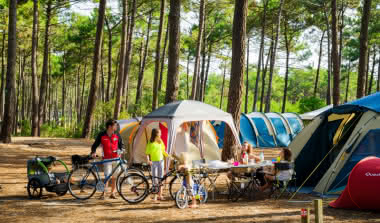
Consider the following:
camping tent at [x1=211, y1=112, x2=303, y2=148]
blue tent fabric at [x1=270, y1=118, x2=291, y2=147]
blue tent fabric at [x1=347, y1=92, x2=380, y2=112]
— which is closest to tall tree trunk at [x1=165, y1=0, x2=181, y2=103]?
blue tent fabric at [x1=347, y1=92, x2=380, y2=112]

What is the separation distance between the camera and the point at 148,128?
1231cm

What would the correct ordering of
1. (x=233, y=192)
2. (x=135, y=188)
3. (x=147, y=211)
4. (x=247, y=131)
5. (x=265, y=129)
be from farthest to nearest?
(x=265, y=129)
(x=247, y=131)
(x=233, y=192)
(x=135, y=188)
(x=147, y=211)

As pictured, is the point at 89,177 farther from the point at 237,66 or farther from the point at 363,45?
the point at 363,45

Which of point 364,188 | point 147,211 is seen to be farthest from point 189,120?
point 364,188

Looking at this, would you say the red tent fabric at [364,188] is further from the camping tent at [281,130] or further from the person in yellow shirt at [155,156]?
the camping tent at [281,130]

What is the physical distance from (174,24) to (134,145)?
12.9 feet

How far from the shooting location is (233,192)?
815cm

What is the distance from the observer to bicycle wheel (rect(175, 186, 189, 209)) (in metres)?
6.95

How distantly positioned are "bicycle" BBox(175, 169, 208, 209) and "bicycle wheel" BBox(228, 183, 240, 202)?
599 mm

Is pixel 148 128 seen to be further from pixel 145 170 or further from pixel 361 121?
pixel 361 121

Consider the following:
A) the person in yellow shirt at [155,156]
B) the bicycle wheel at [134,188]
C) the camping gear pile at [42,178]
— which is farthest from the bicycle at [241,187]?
the camping gear pile at [42,178]

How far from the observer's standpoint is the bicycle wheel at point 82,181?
7.71m

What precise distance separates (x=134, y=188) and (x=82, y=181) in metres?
1.11

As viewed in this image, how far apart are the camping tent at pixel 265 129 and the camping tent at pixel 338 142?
9988 millimetres
